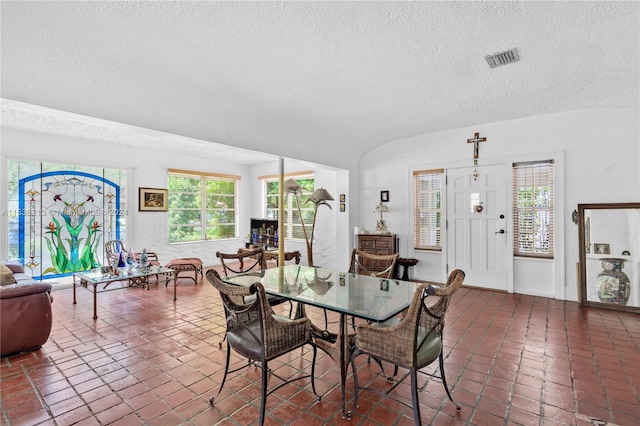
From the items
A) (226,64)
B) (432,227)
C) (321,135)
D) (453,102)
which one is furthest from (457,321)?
(226,64)

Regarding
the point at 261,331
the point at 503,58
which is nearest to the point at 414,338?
the point at 261,331

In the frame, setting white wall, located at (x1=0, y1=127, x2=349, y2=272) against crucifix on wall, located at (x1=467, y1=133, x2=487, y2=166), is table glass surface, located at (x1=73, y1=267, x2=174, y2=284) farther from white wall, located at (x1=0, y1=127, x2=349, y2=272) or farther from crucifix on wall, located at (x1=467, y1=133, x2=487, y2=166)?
crucifix on wall, located at (x1=467, y1=133, x2=487, y2=166)

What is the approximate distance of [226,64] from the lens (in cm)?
286

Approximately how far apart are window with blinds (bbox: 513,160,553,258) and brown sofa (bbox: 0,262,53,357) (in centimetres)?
608

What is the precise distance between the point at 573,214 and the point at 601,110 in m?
1.47

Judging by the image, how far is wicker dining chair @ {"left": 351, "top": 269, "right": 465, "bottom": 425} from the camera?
1715 millimetres

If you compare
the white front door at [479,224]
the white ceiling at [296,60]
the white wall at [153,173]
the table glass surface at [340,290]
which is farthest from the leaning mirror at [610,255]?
the white wall at [153,173]

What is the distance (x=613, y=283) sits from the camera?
13.6 feet

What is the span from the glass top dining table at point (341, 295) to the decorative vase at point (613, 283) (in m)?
3.43

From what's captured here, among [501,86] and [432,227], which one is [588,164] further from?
[432,227]

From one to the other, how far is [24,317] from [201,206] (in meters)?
4.96

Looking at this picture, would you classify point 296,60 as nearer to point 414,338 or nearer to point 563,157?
point 414,338

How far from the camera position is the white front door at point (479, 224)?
501cm

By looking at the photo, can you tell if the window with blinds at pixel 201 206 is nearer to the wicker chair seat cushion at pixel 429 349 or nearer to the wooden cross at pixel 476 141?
the wooden cross at pixel 476 141
